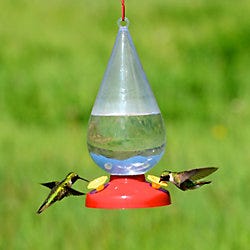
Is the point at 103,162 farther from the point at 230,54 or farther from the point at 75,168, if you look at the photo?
the point at 230,54

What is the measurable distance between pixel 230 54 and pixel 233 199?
593 centimetres

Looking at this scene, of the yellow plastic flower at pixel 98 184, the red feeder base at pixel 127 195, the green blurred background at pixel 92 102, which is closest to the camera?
the red feeder base at pixel 127 195

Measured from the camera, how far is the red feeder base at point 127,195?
12.3 feet

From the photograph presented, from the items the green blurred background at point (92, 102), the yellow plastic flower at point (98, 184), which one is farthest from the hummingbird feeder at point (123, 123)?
the green blurred background at point (92, 102)

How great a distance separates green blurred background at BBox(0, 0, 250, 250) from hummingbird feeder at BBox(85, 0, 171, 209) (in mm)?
2933

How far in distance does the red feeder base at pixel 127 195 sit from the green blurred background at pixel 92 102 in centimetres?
296

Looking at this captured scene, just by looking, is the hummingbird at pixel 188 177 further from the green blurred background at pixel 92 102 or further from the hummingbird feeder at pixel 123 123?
the green blurred background at pixel 92 102

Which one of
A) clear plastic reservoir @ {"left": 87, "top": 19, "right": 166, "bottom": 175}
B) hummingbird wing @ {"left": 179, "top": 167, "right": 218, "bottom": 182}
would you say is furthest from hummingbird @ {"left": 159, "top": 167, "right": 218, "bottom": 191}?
clear plastic reservoir @ {"left": 87, "top": 19, "right": 166, "bottom": 175}

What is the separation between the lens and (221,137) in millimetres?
10398

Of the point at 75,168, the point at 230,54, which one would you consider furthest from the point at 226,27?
the point at 75,168

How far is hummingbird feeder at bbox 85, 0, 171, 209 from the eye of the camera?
3.89 metres

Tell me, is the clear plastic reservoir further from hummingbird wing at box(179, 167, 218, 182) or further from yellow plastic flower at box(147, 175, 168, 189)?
hummingbird wing at box(179, 167, 218, 182)

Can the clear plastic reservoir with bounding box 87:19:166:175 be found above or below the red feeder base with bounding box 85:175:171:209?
above

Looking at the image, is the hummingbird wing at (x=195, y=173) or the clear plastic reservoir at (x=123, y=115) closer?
the hummingbird wing at (x=195, y=173)
